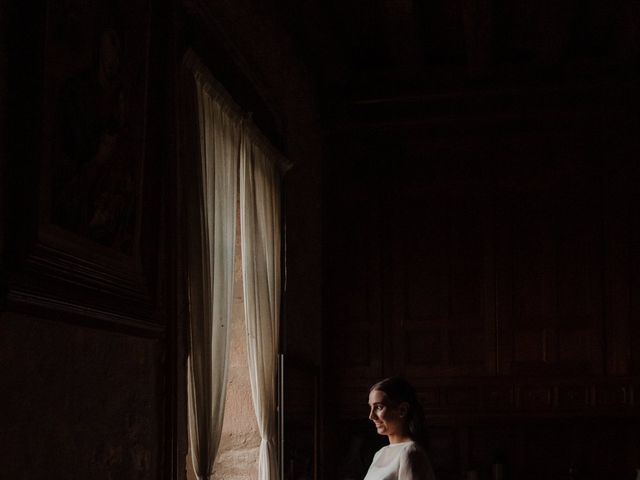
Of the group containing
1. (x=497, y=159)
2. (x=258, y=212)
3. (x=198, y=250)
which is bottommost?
(x=198, y=250)

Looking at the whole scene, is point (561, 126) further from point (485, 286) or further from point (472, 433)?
point (472, 433)

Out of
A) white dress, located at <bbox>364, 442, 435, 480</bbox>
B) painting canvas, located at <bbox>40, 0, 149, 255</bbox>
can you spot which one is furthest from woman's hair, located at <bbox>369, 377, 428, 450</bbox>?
painting canvas, located at <bbox>40, 0, 149, 255</bbox>

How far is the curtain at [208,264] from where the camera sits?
145 inches

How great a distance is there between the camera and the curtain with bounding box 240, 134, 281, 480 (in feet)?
15.9

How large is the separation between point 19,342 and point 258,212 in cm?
282

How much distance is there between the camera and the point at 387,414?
15.0ft

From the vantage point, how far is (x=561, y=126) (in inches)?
293

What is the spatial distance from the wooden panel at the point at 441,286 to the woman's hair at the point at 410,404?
8.99 ft

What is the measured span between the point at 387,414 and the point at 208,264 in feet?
4.53

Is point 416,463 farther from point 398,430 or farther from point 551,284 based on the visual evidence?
point 551,284

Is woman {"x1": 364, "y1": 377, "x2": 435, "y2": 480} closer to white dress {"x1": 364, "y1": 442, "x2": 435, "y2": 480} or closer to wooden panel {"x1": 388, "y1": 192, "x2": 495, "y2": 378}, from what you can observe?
white dress {"x1": 364, "y1": 442, "x2": 435, "y2": 480}

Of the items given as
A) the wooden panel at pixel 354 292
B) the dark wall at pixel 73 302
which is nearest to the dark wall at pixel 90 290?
the dark wall at pixel 73 302

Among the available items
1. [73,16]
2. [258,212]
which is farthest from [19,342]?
[258,212]

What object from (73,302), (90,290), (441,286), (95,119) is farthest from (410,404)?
(441,286)
